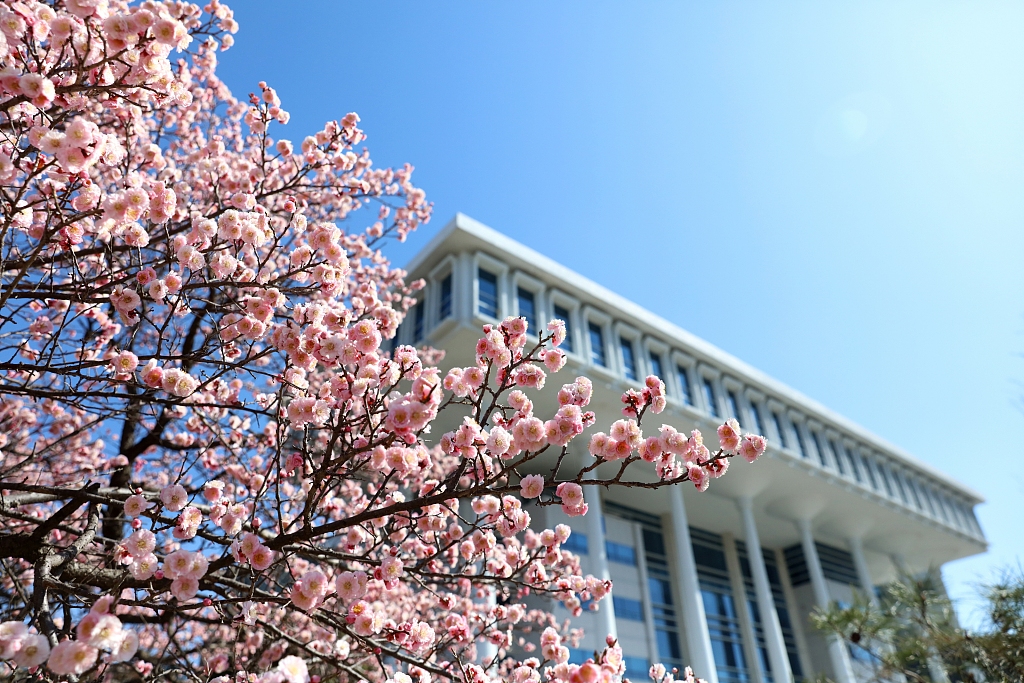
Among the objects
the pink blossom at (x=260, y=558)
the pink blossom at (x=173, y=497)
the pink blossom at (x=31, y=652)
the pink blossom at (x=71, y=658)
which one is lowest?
the pink blossom at (x=71, y=658)

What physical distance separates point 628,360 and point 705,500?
810 centimetres

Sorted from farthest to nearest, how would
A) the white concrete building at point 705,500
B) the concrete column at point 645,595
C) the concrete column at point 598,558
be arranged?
1. the concrete column at point 645,595
2. the white concrete building at point 705,500
3. the concrete column at point 598,558

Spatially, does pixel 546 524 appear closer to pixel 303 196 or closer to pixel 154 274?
pixel 303 196

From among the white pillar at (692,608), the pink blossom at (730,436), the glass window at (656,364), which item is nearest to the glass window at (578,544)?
the white pillar at (692,608)

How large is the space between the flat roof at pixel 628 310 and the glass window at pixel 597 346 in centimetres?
96

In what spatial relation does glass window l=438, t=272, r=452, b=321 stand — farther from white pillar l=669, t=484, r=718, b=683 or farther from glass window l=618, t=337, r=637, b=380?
white pillar l=669, t=484, r=718, b=683

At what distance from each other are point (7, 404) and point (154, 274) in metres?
4.09

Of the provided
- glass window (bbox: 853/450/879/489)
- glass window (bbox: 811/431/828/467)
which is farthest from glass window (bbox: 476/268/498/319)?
glass window (bbox: 853/450/879/489)

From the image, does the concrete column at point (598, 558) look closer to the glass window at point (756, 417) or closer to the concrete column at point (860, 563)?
the glass window at point (756, 417)

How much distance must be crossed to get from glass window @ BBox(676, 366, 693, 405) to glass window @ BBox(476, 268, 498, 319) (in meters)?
8.29

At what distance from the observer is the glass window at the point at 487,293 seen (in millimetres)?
18953

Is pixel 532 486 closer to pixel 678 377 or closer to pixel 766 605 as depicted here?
pixel 678 377

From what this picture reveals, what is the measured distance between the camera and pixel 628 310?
22969 mm

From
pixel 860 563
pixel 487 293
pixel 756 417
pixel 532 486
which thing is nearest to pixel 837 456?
pixel 860 563
